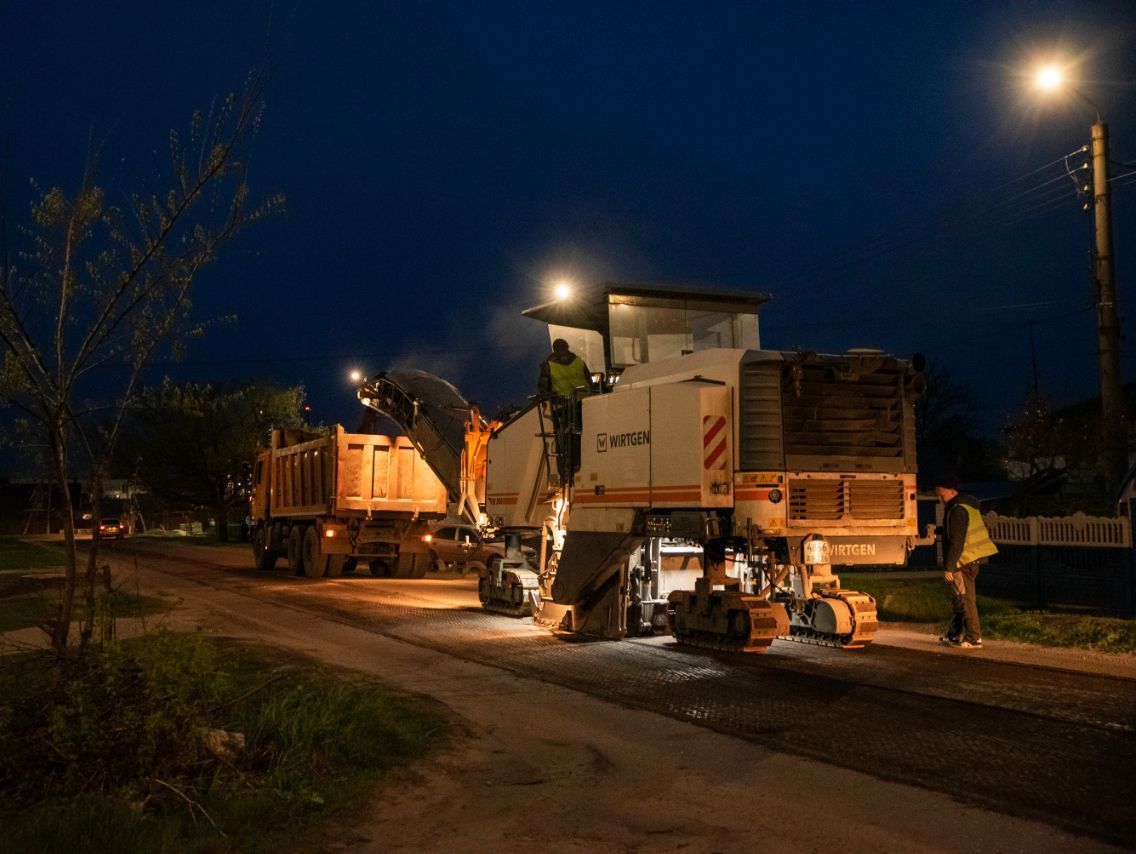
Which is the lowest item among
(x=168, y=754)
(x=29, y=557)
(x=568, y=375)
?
(x=168, y=754)

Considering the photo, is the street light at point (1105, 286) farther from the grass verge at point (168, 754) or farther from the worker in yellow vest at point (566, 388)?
the grass verge at point (168, 754)

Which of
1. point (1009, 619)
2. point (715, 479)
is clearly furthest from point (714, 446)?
point (1009, 619)

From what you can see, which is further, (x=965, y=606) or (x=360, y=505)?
(x=360, y=505)

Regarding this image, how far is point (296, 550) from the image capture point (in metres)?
24.6

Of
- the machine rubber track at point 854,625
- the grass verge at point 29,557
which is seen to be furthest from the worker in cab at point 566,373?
the grass verge at point 29,557

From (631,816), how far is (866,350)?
22.2ft

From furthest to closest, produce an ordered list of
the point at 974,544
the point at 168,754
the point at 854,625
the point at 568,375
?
the point at 568,375, the point at 974,544, the point at 854,625, the point at 168,754

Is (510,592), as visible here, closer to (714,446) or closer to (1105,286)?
(714,446)

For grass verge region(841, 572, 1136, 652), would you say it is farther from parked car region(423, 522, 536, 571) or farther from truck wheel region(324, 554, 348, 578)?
truck wheel region(324, 554, 348, 578)

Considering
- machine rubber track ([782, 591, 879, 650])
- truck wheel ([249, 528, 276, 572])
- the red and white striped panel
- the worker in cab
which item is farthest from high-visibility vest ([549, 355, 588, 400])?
truck wheel ([249, 528, 276, 572])

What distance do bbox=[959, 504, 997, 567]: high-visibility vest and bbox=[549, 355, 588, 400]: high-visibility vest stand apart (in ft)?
15.3

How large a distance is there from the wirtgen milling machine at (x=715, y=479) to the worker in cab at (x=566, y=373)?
156mm

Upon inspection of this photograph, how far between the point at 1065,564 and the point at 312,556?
1511 centimetres

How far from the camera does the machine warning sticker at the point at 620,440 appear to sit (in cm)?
1146
